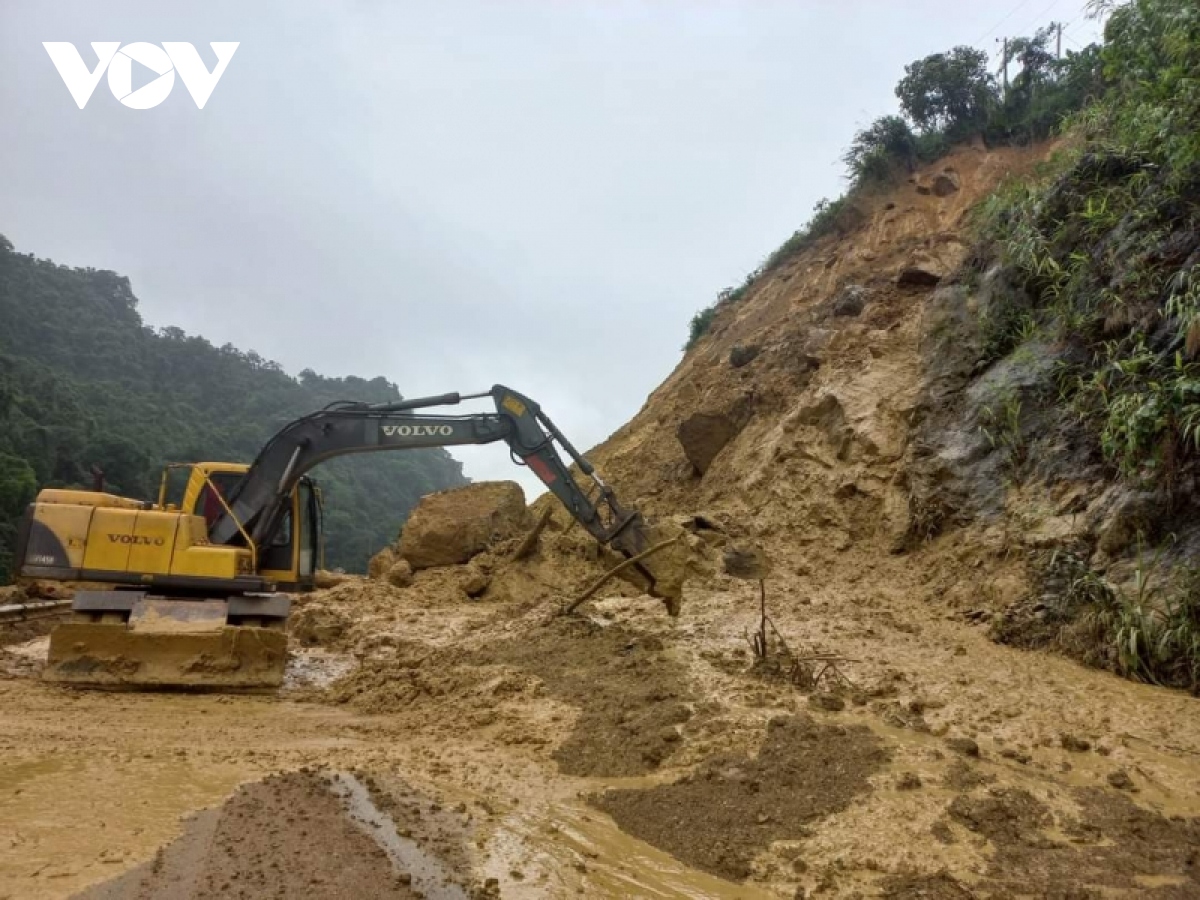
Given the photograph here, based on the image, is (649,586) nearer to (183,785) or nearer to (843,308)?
(183,785)

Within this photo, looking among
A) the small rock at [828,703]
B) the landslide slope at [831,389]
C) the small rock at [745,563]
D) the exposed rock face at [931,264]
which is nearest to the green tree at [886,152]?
the landslide slope at [831,389]

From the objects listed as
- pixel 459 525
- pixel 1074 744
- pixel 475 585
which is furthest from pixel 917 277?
pixel 1074 744

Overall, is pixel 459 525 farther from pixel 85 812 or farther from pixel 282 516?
pixel 85 812

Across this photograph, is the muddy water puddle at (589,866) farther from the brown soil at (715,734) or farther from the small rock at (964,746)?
the small rock at (964,746)

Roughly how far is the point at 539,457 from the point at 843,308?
8.08 metres

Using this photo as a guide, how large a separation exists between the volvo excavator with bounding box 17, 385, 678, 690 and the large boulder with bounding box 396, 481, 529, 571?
13.4 ft

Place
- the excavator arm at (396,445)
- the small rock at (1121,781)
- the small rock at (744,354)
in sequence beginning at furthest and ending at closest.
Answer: the small rock at (744,354)
the excavator arm at (396,445)
the small rock at (1121,781)

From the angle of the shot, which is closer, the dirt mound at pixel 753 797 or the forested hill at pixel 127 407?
the dirt mound at pixel 753 797

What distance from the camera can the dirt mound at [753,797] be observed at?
167 inches

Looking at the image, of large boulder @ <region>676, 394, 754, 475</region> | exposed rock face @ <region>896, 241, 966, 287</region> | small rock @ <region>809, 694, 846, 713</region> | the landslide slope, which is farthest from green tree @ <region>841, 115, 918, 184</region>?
small rock @ <region>809, 694, 846, 713</region>

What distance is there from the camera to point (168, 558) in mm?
8695

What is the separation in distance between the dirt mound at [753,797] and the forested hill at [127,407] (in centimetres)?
2471

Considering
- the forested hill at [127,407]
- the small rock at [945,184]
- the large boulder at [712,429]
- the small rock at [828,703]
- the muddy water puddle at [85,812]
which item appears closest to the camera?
the muddy water puddle at [85,812]

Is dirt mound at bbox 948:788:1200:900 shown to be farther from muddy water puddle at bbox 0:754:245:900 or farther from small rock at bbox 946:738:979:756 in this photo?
muddy water puddle at bbox 0:754:245:900
